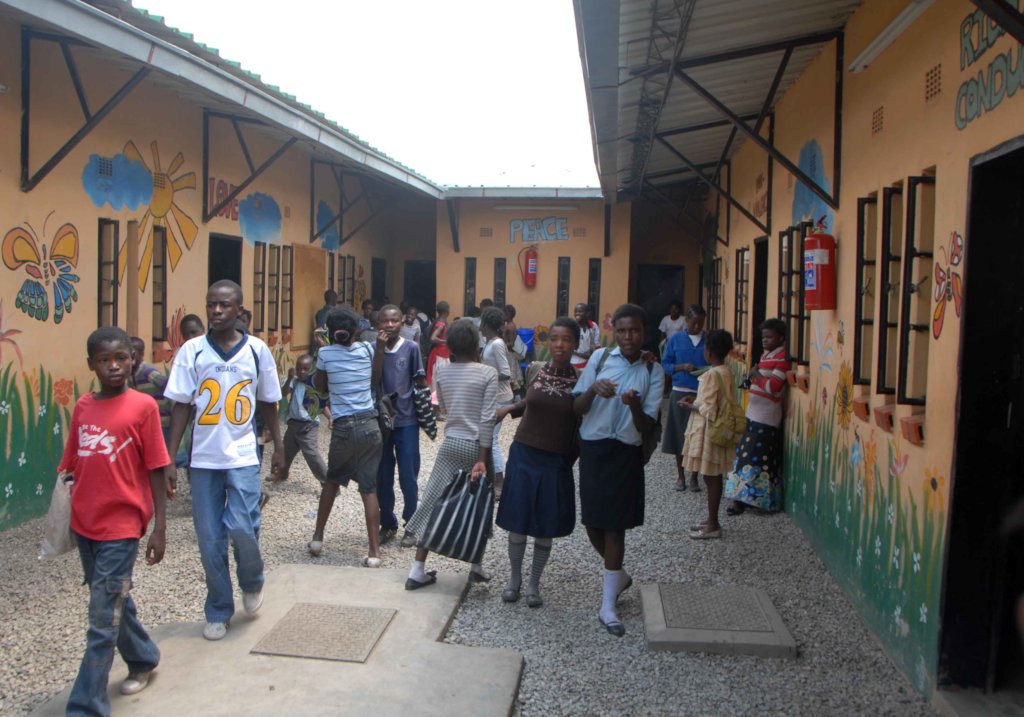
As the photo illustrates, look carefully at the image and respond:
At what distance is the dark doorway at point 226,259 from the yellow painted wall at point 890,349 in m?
6.39

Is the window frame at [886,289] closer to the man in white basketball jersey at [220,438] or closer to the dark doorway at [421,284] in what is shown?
the man in white basketball jersey at [220,438]

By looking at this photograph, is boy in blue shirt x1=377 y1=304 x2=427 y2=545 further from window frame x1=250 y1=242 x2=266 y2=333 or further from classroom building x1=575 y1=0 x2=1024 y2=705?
window frame x1=250 y1=242 x2=266 y2=333

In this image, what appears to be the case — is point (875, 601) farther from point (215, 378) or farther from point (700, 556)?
point (215, 378)

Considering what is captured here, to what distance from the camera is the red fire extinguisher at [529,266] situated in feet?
55.0

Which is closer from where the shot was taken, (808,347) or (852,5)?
(852,5)

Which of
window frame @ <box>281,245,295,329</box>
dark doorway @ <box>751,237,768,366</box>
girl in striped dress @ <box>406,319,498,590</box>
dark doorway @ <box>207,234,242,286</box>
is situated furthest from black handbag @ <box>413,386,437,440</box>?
window frame @ <box>281,245,295,329</box>

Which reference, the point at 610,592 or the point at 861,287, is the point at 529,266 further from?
the point at 610,592

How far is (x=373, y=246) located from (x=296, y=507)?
397 inches

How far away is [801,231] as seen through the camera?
24.0 ft

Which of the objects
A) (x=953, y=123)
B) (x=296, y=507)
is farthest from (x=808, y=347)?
(x=296, y=507)

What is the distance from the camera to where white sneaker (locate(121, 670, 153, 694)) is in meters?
3.78

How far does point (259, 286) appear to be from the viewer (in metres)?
11.4

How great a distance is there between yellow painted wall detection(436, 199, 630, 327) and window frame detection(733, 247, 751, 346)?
5467 mm

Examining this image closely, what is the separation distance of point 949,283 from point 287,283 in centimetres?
970
